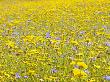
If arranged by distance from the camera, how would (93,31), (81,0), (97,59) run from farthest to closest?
(81,0) < (93,31) < (97,59)

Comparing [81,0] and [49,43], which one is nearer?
[49,43]

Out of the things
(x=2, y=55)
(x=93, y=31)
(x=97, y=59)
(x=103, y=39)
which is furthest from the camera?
(x=93, y=31)

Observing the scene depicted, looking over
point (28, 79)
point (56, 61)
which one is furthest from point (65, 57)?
point (28, 79)

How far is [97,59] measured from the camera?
14.1ft

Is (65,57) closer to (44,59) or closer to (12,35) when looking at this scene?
(44,59)

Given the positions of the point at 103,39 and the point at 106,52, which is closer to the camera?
the point at 106,52

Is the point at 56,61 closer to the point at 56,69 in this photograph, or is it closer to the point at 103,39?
the point at 56,69

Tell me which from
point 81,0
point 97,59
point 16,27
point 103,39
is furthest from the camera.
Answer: point 81,0

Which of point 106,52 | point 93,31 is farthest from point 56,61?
point 93,31

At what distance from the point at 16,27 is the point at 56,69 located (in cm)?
392

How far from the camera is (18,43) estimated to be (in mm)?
5734

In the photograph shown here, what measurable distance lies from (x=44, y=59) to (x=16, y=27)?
152 inches

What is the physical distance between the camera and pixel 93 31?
21.0 feet

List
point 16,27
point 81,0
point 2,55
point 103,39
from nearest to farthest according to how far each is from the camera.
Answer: point 2,55, point 103,39, point 16,27, point 81,0
